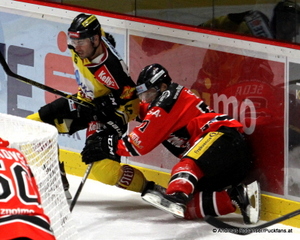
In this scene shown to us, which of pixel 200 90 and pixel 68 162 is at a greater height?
pixel 200 90

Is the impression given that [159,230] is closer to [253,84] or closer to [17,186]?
[253,84]

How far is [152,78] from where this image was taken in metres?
4.24

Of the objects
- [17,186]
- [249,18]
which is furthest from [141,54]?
[17,186]

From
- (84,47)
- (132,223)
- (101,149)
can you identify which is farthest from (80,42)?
(132,223)

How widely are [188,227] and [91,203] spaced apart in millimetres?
729

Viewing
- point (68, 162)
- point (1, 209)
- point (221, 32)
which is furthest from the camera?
point (68, 162)

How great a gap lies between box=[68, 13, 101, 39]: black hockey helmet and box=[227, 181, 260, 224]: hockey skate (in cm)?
114

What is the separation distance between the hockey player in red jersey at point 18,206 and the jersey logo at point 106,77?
214cm

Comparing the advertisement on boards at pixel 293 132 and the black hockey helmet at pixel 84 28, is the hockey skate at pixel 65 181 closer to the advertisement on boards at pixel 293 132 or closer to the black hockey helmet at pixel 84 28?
the black hockey helmet at pixel 84 28

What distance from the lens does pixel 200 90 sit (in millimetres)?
4500

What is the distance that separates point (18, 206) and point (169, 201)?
1.78 meters

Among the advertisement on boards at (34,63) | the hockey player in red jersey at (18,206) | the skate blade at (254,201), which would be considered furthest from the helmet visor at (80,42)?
the hockey player in red jersey at (18,206)

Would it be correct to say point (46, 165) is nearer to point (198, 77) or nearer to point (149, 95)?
point (149, 95)

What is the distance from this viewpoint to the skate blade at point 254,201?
4086mm
